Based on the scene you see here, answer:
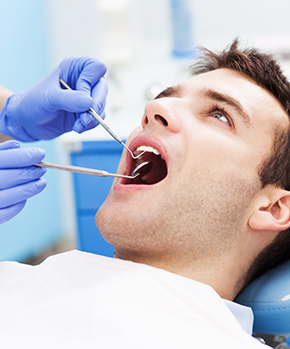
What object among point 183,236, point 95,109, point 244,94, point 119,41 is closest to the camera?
point 183,236

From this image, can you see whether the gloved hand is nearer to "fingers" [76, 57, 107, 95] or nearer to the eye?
"fingers" [76, 57, 107, 95]

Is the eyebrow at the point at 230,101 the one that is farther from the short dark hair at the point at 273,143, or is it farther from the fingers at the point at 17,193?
the fingers at the point at 17,193

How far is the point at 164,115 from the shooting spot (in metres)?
1.02

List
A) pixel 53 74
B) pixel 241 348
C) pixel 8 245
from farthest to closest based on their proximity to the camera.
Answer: pixel 8 245, pixel 53 74, pixel 241 348

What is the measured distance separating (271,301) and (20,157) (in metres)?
0.79

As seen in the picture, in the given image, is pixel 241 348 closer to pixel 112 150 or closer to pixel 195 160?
pixel 195 160

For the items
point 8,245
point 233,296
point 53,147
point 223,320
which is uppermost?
point 223,320

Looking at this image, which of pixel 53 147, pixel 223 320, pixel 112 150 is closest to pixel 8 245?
pixel 53 147

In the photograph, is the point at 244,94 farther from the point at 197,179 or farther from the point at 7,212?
the point at 7,212

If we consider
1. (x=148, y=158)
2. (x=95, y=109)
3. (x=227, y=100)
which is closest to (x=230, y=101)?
(x=227, y=100)

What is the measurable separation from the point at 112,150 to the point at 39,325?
3.44 ft

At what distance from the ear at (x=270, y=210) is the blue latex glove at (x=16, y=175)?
595mm

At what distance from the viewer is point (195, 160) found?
1.01 m

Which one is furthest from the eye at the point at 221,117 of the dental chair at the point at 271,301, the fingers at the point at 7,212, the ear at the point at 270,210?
the fingers at the point at 7,212
